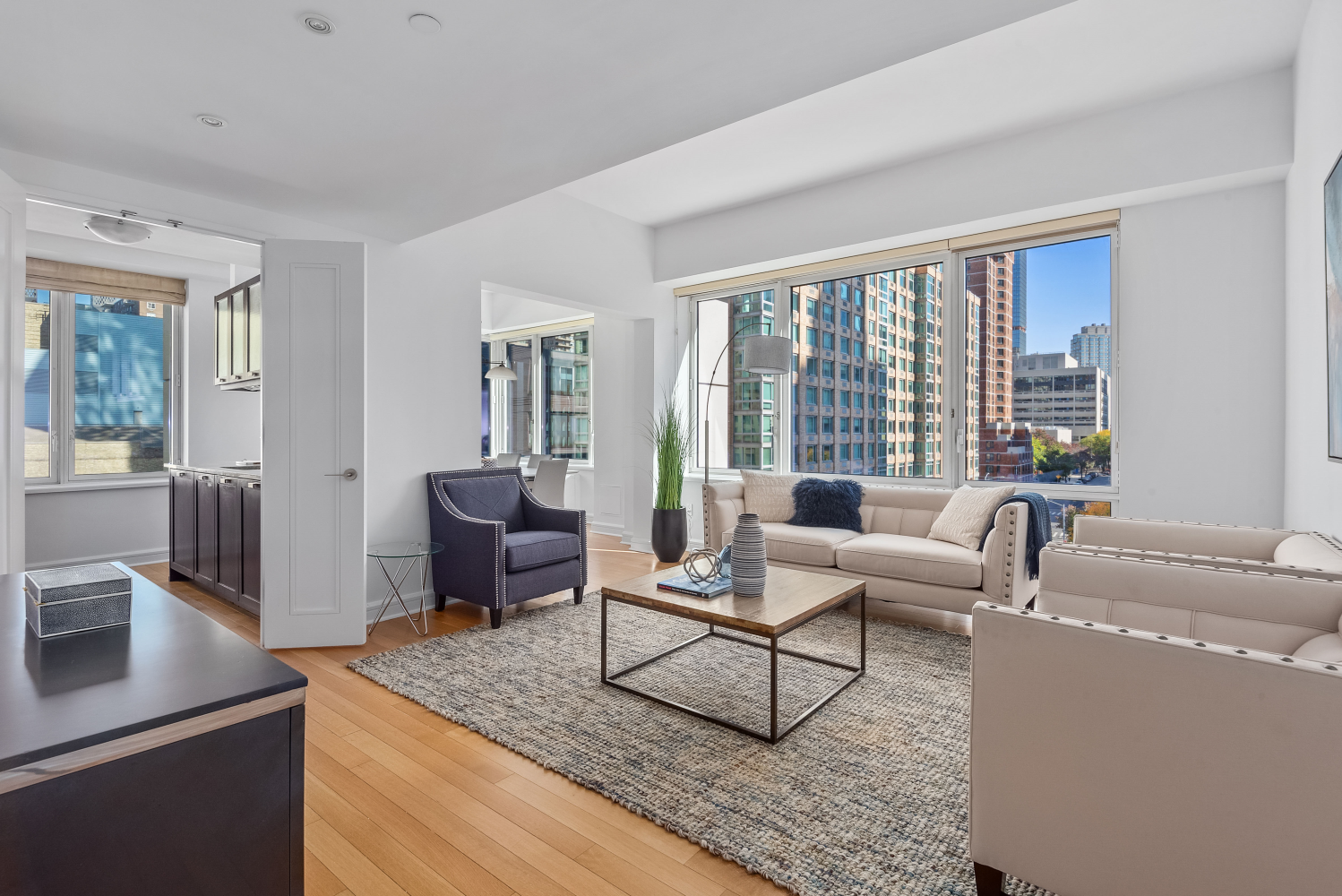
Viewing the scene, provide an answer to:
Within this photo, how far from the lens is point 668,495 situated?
5.58m

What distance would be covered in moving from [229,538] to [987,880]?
4.36 m

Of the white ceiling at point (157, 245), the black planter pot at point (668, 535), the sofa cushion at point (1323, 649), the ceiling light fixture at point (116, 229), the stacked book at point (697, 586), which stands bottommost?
the black planter pot at point (668, 535)

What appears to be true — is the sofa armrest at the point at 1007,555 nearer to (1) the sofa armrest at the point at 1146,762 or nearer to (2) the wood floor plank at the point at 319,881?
(1) the sofa armrest at the point at 1146,762

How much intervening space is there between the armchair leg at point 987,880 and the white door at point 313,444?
3064mm

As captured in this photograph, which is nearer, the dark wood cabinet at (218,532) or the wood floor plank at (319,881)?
the wood floor plank at (319,881)

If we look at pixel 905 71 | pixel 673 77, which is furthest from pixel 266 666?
pixel 905 71

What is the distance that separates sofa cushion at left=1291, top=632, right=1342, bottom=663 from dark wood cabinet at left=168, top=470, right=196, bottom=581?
5.63 m

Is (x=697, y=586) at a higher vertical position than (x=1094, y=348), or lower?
lower

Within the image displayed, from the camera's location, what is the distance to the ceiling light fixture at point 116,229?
3.81 m

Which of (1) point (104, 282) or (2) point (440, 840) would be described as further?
(1) point (104, 282)

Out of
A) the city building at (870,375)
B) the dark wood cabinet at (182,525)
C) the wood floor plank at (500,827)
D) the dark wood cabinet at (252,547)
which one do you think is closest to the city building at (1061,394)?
the city building at (870,375)

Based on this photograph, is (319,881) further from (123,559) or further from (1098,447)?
(123,559)

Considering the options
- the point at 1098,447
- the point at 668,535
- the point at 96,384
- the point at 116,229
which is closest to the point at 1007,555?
the point at 1098,447

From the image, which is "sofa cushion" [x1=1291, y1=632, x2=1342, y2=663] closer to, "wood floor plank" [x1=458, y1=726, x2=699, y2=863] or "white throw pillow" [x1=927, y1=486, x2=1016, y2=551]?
"wood floor plank" [x1=458, y1=726, x2=699, y2=863]
